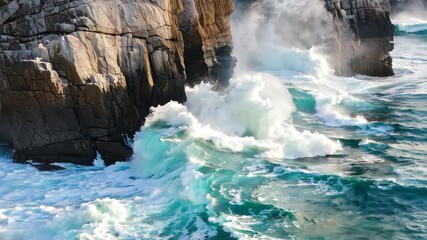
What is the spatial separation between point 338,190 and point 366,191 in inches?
27.0

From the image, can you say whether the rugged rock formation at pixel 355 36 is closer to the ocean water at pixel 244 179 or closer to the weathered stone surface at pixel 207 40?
the ocean water at pixel 244 179

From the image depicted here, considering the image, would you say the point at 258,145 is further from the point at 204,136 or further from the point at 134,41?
the point at 134,41

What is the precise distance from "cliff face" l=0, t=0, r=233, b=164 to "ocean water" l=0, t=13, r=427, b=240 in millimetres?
748

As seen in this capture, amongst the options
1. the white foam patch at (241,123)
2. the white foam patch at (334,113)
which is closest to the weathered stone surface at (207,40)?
the white foam patch at (241,123)

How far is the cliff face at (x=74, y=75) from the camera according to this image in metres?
15.3

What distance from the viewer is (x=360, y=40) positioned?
2864 cm

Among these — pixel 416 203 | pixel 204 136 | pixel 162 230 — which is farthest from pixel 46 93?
pixel 416 203

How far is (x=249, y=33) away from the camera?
2914 centimetres

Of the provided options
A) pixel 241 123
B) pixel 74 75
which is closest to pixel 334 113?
pixel 241 123

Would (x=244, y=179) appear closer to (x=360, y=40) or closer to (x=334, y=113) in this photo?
(x=334, y=113)

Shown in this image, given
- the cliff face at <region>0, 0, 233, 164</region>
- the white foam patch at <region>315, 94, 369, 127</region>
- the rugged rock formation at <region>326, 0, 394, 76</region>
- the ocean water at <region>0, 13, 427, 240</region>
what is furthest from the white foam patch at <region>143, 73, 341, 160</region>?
the rugged rock formation at <region>326, 0, 394, 76</region>

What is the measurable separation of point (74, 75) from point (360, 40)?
18316mm

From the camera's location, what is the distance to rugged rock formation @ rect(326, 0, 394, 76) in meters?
28.3

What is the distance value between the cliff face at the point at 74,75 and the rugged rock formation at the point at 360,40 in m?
14.3
